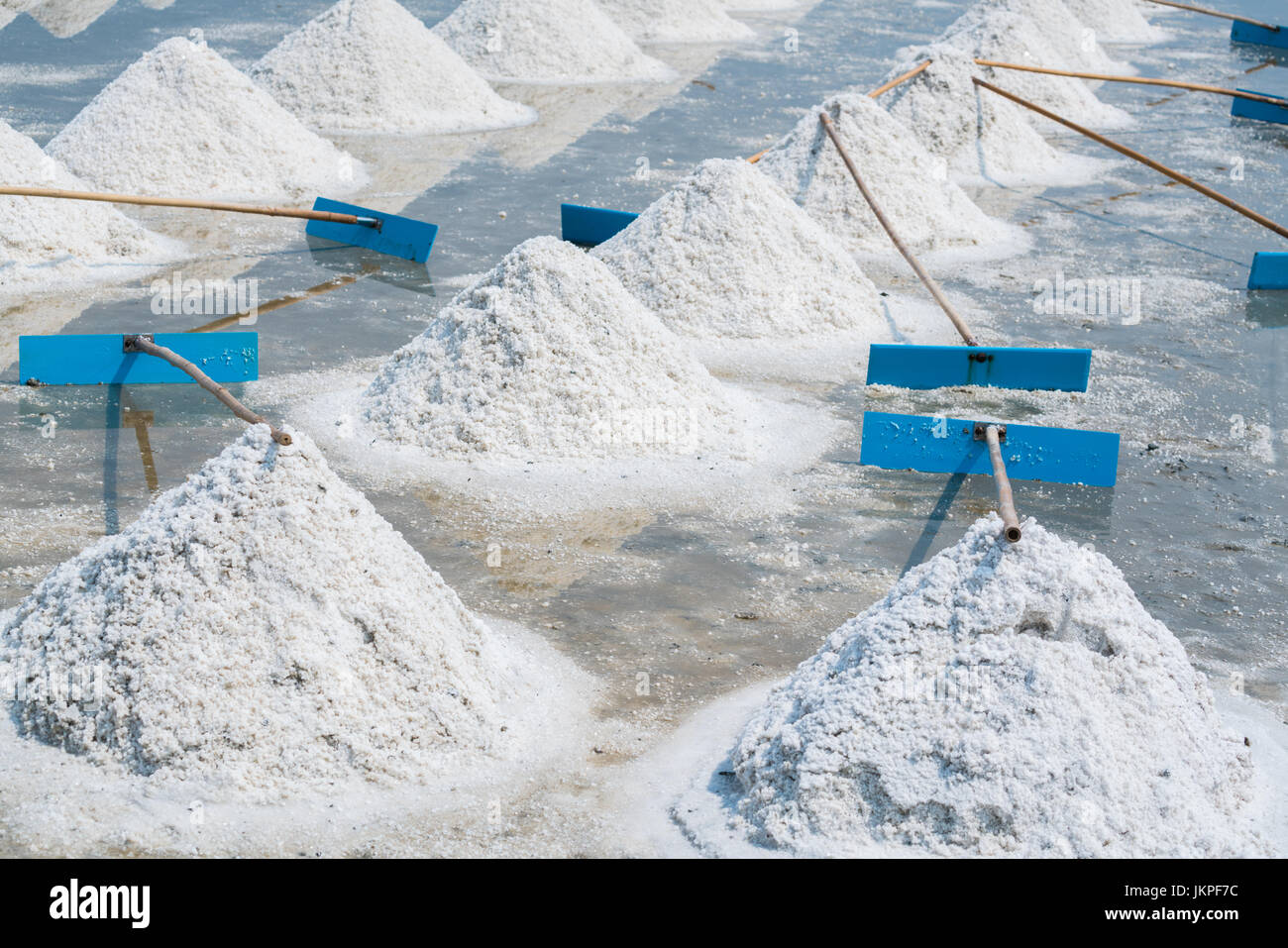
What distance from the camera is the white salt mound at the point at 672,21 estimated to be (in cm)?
1783

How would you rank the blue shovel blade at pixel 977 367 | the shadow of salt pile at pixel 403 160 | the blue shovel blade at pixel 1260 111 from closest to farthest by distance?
the blue shovel blade at pixel 977 367 < the shadow of salt pile at pixel 403 160 < the blue shovel blade at pixel 1260 111

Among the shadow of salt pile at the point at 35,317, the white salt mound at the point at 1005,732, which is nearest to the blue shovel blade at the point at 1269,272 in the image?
the white salt mound at the point at 1005,732

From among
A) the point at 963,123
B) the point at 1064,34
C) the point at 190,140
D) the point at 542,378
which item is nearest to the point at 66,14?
the point at 190,140

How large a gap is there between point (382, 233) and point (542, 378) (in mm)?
3525

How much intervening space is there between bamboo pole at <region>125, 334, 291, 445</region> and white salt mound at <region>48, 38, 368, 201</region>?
4012 mm

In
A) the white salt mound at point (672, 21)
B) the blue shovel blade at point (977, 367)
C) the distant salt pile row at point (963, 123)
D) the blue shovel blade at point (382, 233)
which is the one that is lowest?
the blue shovel blade at point (977, 367)

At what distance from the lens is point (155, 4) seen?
17.6 meters

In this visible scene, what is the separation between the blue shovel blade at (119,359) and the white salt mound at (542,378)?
0.75 meters

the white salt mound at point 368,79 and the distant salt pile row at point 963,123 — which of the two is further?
the white salt mound at point 368,79

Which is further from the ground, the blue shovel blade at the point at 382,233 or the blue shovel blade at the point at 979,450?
the blue shovel blade at the point at 382,233

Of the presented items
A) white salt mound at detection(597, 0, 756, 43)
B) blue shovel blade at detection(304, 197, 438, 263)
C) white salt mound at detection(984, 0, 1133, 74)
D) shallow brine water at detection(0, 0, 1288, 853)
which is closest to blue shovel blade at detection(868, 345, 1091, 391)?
shallow brine water at detection(0, 0, 1288, 853)

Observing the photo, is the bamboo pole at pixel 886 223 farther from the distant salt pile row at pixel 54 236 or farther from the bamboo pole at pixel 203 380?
the distant salt pile row at pixel 54 236

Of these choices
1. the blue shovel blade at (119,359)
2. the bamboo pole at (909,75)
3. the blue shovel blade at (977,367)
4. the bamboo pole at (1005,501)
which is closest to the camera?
the bamboo pole at (1005,501)

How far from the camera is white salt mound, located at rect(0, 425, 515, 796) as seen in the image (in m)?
3.77
